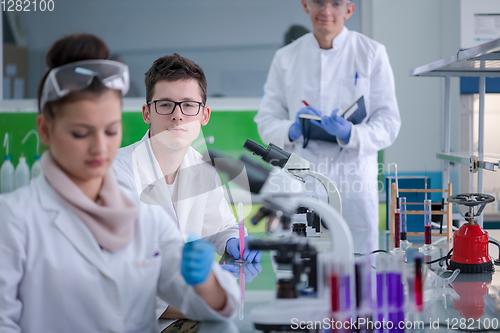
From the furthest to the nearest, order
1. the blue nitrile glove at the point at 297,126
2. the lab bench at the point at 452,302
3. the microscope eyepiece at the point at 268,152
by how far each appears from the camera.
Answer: the blue nitrile glove at the point at 297,126, the microscope eyepiece at the point at 268,152, the lab bench at the point at 452,302

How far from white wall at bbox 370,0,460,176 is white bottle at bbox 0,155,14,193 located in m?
3.00

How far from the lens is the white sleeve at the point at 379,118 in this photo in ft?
7.69

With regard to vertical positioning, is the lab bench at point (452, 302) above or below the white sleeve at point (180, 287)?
below

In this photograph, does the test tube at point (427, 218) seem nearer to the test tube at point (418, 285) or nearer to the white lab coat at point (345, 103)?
the white lab coat at point (345, 103)

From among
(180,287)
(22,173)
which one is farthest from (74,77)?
(22,173)

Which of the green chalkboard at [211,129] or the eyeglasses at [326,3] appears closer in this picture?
the eyeglasses at [326,3]

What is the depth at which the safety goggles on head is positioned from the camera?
861mm

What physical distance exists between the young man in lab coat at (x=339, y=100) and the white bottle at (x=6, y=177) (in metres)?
2.08

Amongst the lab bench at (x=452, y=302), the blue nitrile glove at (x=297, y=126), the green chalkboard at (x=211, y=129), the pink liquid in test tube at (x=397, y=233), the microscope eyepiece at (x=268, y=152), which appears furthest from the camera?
the green chalkboard at (x=211, y=129)

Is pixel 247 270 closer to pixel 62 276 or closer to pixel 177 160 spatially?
pixel 177 160

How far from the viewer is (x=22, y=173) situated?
350cm

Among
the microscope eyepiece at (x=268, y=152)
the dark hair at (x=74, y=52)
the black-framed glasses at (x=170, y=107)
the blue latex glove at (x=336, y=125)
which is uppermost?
the dark hair at (x=74, y=52)

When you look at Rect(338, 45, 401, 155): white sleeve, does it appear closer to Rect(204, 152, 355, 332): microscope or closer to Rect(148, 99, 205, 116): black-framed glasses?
Rect(148, 99, 205, 116): black-framed glasses

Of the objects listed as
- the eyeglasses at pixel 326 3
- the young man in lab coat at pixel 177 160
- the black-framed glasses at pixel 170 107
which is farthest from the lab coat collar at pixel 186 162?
the eyeglasses at pixel 326 3
